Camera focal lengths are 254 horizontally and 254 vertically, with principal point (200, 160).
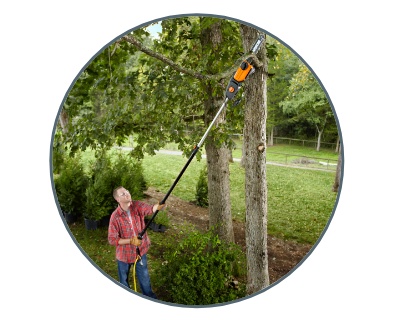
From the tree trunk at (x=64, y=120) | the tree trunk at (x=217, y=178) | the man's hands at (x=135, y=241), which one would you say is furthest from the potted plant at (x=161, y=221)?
the tree trunk at (x=64, y=120)

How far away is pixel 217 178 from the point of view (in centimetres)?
240

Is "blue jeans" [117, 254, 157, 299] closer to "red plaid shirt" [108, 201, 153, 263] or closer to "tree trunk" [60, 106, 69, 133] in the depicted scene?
"red plaid shirt" [108, 201, 153, 263]

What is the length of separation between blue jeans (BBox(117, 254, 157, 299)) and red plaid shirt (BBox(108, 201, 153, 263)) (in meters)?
0.10

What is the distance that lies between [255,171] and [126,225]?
110 cm

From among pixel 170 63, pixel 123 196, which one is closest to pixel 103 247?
pixel 123 196

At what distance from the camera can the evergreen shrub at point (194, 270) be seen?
6.84ft

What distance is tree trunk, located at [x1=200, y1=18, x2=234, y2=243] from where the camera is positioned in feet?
7.67

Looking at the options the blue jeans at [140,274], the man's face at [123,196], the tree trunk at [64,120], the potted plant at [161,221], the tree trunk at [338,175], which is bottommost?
the blue jeans at [140,274]

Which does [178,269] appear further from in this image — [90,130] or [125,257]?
[90,130]

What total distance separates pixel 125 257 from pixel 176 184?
0.71m

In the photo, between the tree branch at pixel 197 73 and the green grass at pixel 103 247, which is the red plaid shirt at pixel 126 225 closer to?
the green grass at pixel 103 247

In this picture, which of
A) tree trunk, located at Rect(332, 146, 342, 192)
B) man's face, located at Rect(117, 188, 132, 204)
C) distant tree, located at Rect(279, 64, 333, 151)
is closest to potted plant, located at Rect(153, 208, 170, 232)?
man's face, located at Rect(117, 188, 132, 204)

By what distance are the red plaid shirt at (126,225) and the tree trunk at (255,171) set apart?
85 centimetres

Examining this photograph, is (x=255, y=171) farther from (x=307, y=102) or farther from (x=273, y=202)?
(x=307, y=102)
